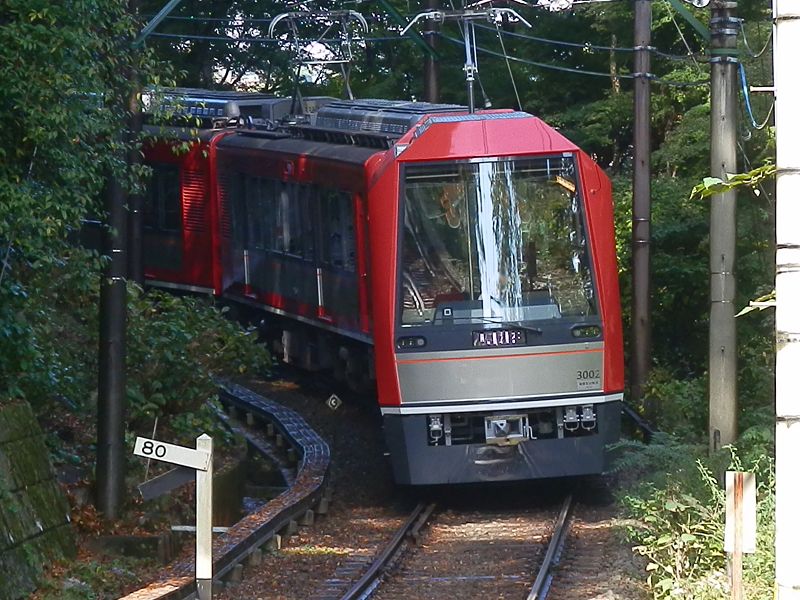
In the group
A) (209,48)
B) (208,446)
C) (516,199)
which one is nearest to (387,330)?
(516,199)

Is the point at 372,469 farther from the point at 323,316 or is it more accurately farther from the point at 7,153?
the point at 7,153

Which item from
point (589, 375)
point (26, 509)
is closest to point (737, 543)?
point (26, 509)

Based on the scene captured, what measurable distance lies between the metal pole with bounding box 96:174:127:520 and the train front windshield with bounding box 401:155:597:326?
249cm

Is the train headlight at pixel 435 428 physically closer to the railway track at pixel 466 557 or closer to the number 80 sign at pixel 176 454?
the railway track at pixel 466 557

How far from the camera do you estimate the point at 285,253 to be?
18.4 meters

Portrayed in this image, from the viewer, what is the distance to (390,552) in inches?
451

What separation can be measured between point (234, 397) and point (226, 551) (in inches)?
318

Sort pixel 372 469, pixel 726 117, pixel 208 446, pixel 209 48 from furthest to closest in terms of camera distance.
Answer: pixel 209 48
pixel 372 469
pixel 726 117
pixel 208 446

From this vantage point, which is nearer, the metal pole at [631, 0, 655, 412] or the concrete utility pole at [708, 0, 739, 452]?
the concrete utility pole at [708, 0, 739, 452]

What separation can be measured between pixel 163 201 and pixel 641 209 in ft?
29.2

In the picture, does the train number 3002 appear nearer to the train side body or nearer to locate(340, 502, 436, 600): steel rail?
locate(340, 502, 436, 600): steel rail

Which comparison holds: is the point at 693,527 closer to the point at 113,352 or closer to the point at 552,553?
the point at 552,553

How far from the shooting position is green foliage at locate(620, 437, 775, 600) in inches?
323

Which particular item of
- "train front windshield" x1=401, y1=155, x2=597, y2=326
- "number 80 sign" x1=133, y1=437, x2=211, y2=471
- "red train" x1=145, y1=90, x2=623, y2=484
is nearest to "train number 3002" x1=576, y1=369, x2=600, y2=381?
"red train" x1=145, y1=90, x2=623, y2=484
